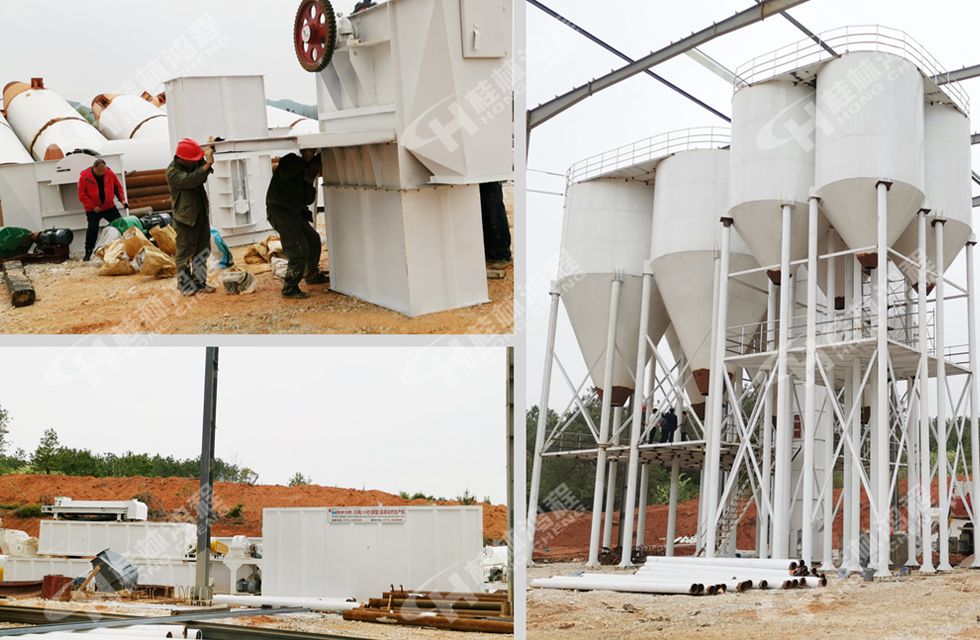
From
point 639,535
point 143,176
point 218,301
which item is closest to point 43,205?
point 143,176

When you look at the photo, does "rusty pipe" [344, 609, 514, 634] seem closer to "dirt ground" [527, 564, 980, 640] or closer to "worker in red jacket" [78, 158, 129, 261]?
"dirt ground" [527, 564, 980, 640]

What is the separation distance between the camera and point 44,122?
20.3 m

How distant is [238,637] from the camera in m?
9.59

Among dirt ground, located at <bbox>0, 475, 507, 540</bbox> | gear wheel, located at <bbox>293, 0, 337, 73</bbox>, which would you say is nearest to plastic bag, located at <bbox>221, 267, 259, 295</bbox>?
gear wheel, located at <bbox>293, 0, 337, 73</bbox>

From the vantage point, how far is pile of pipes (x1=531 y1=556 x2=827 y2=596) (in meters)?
14.7

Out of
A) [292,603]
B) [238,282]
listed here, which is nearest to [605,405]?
[292,603]

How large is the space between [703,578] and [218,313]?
31.1 ft

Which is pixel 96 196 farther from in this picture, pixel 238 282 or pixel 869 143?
pixel 869 143

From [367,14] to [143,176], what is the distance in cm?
906

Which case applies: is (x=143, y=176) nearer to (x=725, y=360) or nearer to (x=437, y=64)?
(x=437, y=64)

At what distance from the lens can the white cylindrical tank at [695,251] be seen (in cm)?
2330

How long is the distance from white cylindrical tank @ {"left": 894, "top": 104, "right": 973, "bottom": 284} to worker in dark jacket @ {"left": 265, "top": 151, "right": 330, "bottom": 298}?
14.9 metres

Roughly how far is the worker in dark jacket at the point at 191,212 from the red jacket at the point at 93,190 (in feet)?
12.5

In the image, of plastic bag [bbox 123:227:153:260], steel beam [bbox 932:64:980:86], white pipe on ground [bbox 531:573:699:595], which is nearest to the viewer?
plastic bag [bbox 123:227:153:260]
